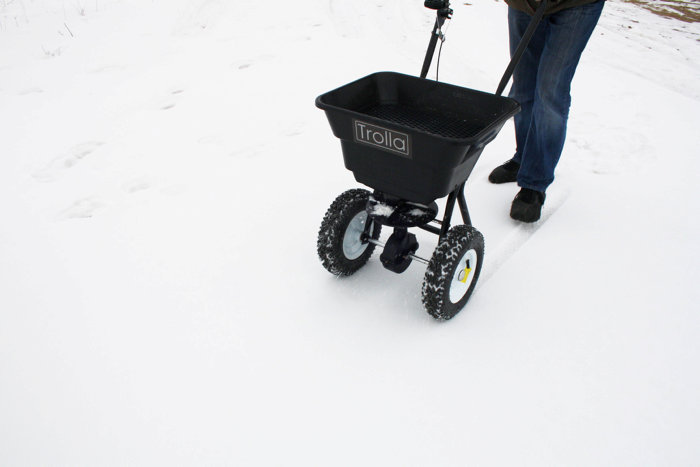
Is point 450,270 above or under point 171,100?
above

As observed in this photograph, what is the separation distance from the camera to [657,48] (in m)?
4.09

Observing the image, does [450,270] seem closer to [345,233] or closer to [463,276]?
[463,276]

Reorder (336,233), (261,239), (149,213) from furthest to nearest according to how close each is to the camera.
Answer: (149,213), (261,239), (336,233)

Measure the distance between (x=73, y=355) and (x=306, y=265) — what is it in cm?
84

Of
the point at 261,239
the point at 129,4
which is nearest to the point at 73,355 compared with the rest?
Result: the point at 261,239

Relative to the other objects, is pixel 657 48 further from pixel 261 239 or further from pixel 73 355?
pixel 73 355

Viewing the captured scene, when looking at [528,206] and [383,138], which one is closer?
[383,138]

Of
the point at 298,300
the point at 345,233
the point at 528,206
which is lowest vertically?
the point at 298,300

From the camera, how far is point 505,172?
8.10ft

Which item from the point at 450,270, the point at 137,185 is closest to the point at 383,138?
the point at 450,270

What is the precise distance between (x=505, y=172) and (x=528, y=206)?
37 cm

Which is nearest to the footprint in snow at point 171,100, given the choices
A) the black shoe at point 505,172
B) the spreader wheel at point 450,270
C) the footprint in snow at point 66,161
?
the footprint in snow at point 66,161

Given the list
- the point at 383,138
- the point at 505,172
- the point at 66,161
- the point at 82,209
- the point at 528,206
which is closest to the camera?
the point at 383,138

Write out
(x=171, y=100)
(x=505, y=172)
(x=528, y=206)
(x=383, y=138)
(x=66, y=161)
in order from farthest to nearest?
(x=171, y=100) < (x=66, y=161) < (x=505, y=172) < (x=528, y=206) < (x=383, y=138)
